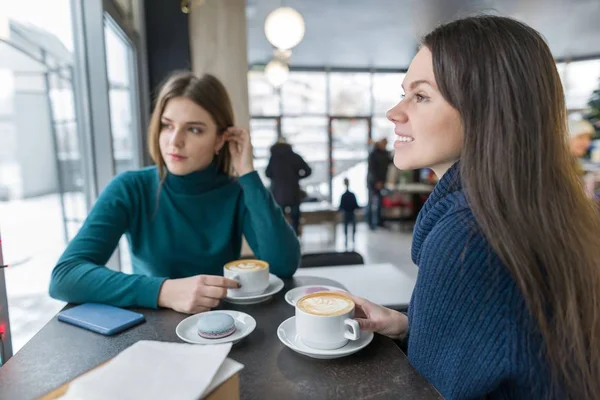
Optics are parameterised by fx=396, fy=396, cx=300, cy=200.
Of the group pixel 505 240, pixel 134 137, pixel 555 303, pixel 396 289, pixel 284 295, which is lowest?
pixel 396 289

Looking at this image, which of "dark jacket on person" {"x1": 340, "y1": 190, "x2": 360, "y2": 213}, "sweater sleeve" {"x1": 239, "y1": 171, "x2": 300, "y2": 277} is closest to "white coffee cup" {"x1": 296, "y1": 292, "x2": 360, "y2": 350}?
"sweater sleeve" {"x1": 239, "y1": 171, "x2": 300, "y2": 277}

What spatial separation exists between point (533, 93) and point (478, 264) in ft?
1.09

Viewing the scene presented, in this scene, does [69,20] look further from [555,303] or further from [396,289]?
[555,303]

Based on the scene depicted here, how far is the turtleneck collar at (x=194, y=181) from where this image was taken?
140 cm

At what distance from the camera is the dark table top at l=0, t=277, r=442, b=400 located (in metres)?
0.61

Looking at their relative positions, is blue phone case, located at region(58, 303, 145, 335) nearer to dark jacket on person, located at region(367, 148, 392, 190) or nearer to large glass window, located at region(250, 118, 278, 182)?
dark jacket on person, located at region(367, 148, 392, 190)

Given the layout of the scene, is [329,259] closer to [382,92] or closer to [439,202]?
[439,202]

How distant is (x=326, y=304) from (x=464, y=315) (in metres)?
0.25

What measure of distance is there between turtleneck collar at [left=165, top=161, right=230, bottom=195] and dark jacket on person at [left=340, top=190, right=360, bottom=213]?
12.5 feet

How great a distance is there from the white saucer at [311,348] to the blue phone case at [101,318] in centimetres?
33

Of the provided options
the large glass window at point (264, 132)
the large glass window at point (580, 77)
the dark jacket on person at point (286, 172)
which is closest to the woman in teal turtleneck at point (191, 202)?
the dark jacket on person at point (286, 172)

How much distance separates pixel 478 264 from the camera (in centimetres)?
67

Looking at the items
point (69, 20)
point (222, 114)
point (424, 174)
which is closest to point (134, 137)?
point (69, 20)

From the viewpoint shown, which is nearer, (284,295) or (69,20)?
(284,295)
